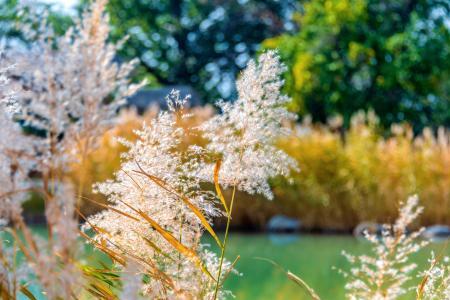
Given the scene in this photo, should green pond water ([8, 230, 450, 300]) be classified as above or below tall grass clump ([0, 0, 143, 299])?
below

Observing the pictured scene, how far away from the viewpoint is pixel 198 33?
21.0 metres

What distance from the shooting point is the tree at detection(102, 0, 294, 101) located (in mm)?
20641

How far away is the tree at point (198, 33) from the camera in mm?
20641

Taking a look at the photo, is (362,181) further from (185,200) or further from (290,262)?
(185,200)

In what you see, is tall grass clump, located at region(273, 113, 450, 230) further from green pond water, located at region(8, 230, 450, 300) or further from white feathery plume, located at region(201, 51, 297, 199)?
white feathery plume, located at region(201, 51, 297, 199)

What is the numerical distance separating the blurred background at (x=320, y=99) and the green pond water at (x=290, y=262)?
18mm

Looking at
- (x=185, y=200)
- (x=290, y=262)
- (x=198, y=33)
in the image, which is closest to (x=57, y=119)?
(x=185, y=200)

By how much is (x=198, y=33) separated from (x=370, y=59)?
23.8 ft

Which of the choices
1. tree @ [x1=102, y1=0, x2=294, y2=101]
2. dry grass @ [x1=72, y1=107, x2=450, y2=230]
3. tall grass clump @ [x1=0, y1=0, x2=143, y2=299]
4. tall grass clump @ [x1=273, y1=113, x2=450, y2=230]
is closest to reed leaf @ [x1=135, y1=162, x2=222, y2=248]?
tall grass clump @ [x1=0, y1=0, x2=143, y2=299]

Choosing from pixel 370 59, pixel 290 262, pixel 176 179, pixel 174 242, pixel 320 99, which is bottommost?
pixel 290 262

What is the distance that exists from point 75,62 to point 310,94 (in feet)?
48.5

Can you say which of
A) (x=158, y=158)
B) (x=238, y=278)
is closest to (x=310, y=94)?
(x=238, y=278)

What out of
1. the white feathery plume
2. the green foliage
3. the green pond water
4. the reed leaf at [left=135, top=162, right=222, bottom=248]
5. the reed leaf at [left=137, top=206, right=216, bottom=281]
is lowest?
the green pond water

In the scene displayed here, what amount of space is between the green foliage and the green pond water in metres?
7.28
